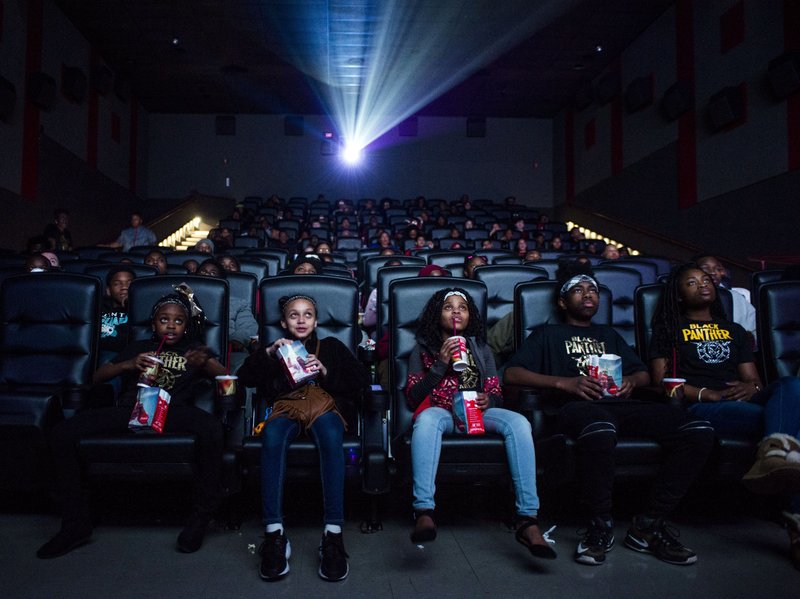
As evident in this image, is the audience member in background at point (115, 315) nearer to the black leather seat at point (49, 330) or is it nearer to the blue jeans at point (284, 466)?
the black leather seat at point (49, 330)

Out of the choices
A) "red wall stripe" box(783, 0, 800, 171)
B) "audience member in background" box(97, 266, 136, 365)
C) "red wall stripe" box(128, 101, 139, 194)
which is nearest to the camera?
"audience member in background" box(97, 266, 136, 365)

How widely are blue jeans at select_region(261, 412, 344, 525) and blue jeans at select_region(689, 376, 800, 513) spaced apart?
1457mm

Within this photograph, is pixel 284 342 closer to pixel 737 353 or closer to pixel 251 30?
pixel 737 353

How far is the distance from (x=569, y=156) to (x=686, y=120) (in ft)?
16.6

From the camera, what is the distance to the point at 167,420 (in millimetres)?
2291

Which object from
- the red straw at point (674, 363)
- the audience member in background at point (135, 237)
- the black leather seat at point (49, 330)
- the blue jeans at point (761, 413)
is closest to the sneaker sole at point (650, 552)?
the blue jeans at point (761, 413)

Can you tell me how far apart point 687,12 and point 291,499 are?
9.41 metres

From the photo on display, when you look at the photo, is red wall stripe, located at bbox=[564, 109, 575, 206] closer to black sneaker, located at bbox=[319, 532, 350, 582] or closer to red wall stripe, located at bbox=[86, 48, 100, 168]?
red wall stripe, located at bbox=[86, 48, 100, 168]

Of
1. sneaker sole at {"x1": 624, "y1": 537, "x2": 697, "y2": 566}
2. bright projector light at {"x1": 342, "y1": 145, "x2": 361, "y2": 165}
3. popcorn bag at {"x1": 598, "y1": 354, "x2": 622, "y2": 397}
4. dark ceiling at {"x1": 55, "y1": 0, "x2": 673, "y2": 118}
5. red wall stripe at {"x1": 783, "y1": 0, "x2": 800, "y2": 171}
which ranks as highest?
dark ceiling at {"x1": 55, "y1": 0, "x2": 673, "y2": 118}

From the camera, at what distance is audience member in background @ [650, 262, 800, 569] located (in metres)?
2.04

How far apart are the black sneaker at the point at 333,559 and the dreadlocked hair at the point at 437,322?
0.89 m

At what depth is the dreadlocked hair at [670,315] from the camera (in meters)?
2.68

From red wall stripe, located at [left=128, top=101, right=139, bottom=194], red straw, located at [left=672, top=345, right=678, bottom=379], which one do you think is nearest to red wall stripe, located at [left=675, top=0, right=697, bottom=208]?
red straw, located at [left=672, top=345, right=678, bottom=379]

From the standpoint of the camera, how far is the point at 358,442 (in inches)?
85.9
